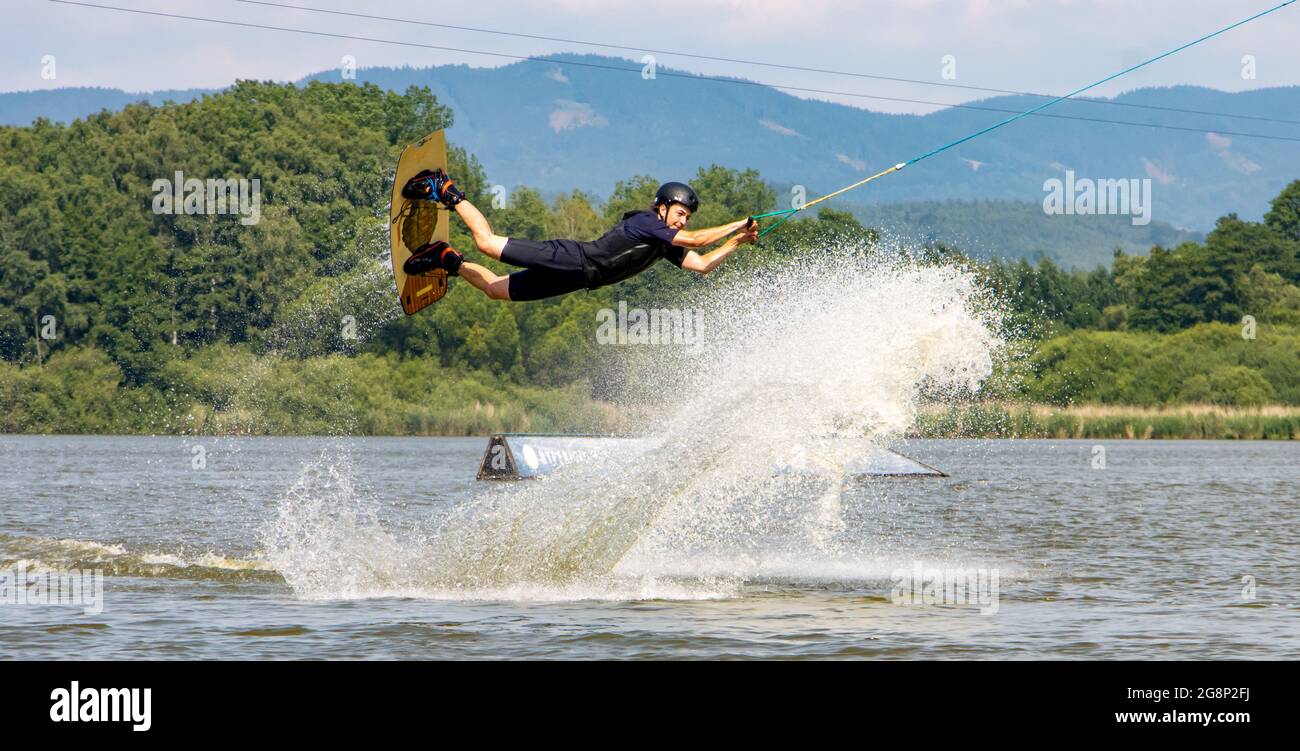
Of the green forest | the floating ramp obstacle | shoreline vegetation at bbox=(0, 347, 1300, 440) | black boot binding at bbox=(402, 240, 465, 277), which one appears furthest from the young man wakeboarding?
shoreline vegetation at bbox=(0, 347, 1300, 440)

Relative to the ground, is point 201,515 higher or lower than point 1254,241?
lower

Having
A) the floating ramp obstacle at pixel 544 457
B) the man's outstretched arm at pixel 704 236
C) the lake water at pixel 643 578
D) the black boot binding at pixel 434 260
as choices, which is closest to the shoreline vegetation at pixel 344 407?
the floating ramp obstacle at pixel 544 457

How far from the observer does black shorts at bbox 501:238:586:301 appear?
10875 mm

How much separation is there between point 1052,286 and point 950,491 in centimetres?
6070

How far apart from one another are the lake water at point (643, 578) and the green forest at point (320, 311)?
34004mm

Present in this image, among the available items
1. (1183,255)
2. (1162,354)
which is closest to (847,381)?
(1162,354)

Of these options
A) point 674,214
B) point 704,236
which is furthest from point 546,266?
point 704,236

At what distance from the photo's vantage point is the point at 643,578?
14078 mm

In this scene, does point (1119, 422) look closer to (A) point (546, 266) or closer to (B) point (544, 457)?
(B) point (544, 457)

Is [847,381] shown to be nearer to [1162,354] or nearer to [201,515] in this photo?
[201,515]

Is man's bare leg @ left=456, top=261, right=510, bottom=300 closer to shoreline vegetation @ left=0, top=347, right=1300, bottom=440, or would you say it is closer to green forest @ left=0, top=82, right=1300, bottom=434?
green forest @ left=0, top=82, right=1300, bottom=434

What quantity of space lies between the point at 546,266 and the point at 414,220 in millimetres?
1602
